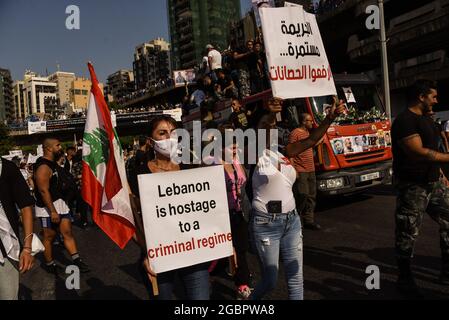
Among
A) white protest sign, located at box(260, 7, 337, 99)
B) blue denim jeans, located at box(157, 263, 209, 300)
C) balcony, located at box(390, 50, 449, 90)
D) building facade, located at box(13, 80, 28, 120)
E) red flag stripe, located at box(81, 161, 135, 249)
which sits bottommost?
blue denim jeans, located at box(157, 263, 209, 300)

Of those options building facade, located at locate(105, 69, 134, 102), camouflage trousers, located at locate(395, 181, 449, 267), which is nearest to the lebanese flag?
camouflage trousers, located at locate(395, 181, 449, 267)

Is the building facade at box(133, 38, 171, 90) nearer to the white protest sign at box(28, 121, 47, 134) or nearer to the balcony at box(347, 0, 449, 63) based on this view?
the white protest sign at box(28, 121, 47, 134)

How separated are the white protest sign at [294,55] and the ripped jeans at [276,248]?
1.23 metres

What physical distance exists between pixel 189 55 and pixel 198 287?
372ft

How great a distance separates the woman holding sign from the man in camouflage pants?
3.12ft

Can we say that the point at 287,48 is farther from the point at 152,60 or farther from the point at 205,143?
the point at 152,60

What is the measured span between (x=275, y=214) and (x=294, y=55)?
167 cm

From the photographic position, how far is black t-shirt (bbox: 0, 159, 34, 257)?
2.76 m

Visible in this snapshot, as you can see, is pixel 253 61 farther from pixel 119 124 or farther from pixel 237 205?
pixel 119 124

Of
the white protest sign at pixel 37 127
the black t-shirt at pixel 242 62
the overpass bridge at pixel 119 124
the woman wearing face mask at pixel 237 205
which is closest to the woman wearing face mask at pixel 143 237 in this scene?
the woman wearing face mask at pixel 237 205

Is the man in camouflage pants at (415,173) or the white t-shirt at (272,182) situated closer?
the white t-shirt at (272,182)

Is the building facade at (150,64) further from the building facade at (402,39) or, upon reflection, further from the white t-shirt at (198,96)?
the white t-shirt at (198,96)

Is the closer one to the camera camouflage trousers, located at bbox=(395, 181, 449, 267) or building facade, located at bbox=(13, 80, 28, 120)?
camouflage trousers, located at bbox=(395, 181, 449, 267)

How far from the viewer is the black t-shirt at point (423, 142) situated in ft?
12.0
